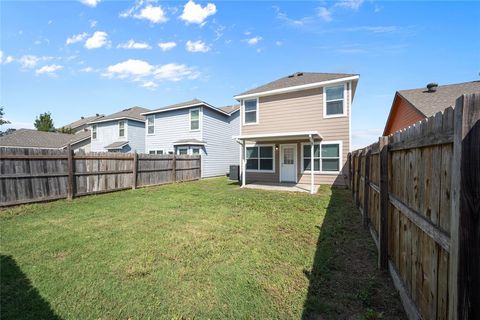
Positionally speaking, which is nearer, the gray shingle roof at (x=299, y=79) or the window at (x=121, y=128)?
the gray shingle roof at (x=299, y=79)

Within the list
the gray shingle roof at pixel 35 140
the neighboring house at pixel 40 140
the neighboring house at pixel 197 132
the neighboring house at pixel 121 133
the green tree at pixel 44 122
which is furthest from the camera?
the green tree at pixel 44 122

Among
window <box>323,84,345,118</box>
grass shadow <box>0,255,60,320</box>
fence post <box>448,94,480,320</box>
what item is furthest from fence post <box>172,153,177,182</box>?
fence post <box>448,94,480,320</box>

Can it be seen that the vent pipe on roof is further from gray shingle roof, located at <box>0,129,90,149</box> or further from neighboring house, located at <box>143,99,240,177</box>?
gray shingle roof, located at <box>0,129,90,149</box>

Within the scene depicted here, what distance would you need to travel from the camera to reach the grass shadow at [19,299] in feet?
8.00

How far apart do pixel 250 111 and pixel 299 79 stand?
3.45 m

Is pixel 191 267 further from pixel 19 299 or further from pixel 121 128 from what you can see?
pixel 121 128

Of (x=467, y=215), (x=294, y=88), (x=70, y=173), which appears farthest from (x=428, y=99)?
(x=70, y=173)

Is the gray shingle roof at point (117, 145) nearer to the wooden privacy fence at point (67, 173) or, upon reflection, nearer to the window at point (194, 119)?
the window at point (194, 119)

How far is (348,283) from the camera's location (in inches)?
118

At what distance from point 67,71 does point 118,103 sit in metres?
16.4

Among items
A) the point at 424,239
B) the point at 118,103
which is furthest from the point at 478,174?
the point at 118,103

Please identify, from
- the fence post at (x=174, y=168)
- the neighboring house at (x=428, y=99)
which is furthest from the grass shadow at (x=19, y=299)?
the neighboring house at (x=428, y=99)

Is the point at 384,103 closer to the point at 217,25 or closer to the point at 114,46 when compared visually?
the point at 217,25

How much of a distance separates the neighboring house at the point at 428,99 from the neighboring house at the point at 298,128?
10.5ft
